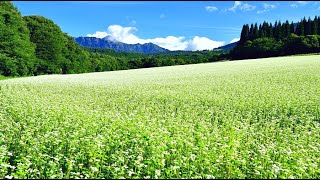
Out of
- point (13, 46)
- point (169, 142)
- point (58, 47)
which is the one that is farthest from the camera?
point (58, 47)

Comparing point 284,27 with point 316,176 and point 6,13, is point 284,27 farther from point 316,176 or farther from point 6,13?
point 316,176

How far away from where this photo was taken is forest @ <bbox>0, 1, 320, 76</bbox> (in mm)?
56938

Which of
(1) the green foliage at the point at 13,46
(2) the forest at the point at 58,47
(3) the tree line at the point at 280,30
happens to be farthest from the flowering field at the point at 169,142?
(3) the tree line at the point at 280,30

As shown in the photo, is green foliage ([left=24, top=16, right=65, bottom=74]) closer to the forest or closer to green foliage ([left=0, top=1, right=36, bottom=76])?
the forest

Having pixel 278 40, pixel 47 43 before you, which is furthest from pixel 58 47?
pixel 278 40

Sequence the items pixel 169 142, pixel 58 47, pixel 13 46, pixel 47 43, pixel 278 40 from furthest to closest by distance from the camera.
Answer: pixel 278 40, pixel 58 47, pixel 47 43, pixel 13 46, pixel 169 142

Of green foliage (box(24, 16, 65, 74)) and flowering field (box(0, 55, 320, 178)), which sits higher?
green foliage (box(24, 16, 65, 74))

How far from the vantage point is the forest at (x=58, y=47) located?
56.9 metres

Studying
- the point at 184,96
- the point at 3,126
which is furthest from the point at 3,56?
the point at 3,126

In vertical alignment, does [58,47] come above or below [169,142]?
above

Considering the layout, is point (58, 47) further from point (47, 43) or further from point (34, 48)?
point (34, 48)

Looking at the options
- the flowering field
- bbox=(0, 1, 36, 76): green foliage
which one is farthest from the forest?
the flowering field

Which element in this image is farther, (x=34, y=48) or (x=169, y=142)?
(x=34, y=48)

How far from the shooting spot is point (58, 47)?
2906 inches
